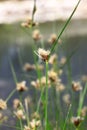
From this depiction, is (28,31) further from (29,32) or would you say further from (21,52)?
(29,32)

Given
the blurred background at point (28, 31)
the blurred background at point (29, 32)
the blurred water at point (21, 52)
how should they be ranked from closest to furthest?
the blurred water at point (21, 52), the blurred background at point (29, 32), the blurred background at point (28, 31)

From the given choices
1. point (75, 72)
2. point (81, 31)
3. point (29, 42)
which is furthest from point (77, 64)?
point (81, 31)

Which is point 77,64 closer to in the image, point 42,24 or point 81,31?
point 81,31

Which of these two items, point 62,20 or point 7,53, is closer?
point 7,53

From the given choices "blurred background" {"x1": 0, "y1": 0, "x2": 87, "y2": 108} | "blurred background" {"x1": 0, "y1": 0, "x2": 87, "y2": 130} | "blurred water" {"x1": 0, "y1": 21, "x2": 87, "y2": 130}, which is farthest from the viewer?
"blurred background" {"x1": 0, "y1": 0, "x2": 87, "y2": 108}

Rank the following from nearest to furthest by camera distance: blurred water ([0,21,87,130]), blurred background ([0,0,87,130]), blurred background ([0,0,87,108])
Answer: blurred water ([0,21,87,130])
blurred background ([0,0,87,130])
blurred background ([0,0,87,108])

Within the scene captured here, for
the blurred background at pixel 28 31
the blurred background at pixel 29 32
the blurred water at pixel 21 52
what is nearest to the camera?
Answer: the blurred water at pixel 21 52

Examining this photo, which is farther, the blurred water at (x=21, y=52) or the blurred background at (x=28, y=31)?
the blurred background at (x=28, y=31)

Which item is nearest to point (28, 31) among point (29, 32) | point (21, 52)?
point (21, 52)
